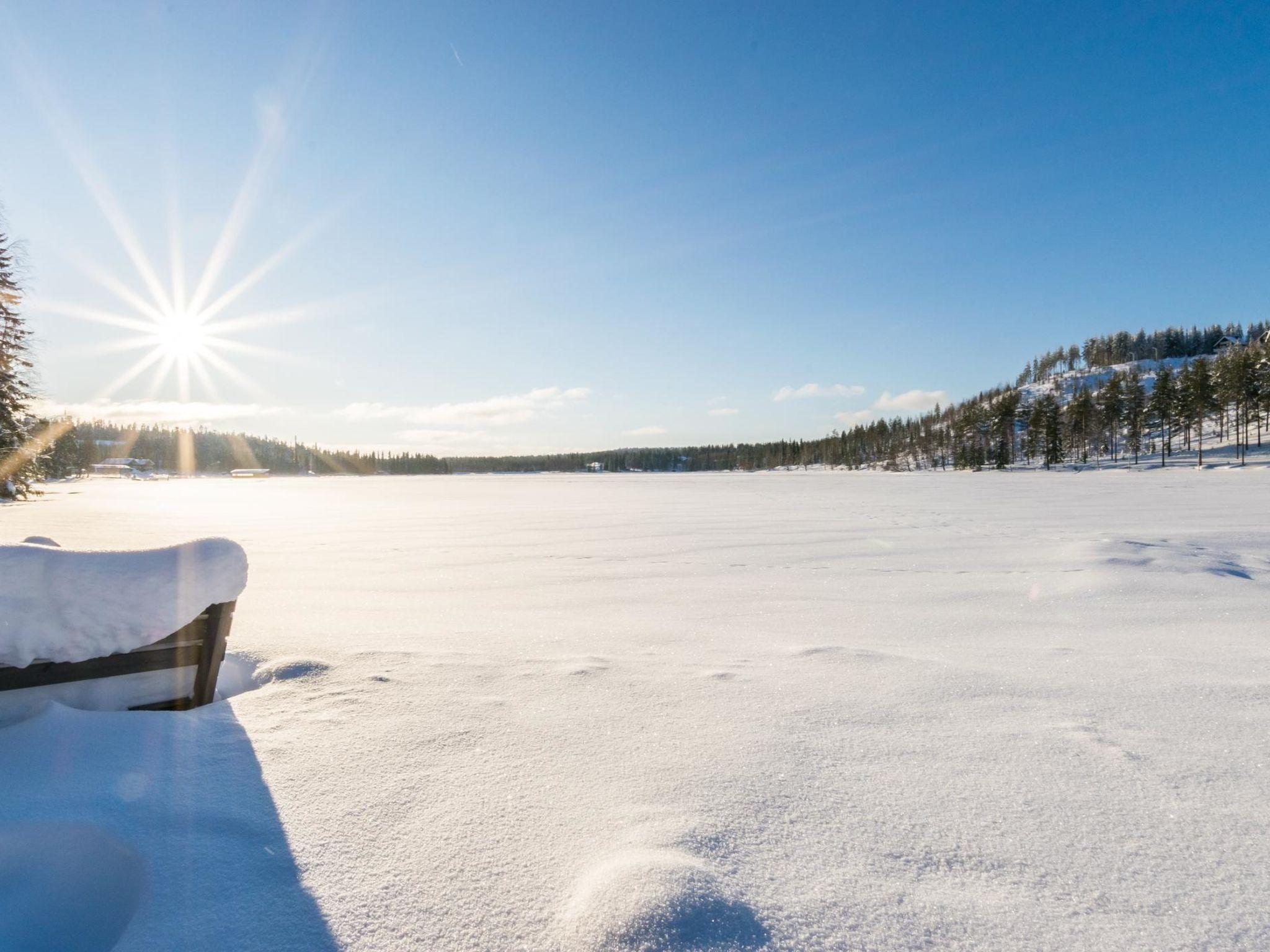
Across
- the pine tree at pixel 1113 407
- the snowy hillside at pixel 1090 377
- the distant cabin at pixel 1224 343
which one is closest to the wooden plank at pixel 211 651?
the pine tree at pixel 1113 407

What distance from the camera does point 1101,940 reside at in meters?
1.33

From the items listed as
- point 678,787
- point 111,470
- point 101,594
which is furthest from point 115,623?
point 111,470

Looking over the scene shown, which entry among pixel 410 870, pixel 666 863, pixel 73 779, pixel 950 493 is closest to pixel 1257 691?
pixel 666 863

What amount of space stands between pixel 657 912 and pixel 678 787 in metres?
0.63

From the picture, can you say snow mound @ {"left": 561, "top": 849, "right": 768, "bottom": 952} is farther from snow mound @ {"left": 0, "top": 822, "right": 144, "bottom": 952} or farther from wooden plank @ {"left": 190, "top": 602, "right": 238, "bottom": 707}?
wooden plank @ {"left": 190, "top": 602, "right": 238, "bottom": 707}

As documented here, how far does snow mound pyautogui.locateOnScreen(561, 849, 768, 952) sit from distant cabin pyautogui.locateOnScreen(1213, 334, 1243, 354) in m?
164

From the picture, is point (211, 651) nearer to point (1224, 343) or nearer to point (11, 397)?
point (11, 397)

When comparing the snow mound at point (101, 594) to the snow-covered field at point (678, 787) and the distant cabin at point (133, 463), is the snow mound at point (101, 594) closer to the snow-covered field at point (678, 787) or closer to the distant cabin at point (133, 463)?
the snow-covered field at point (678, 787)

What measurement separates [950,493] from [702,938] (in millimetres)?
24095

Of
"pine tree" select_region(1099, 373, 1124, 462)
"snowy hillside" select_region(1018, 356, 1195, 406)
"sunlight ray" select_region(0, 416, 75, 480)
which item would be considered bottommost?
"sunlight ray" select_region(0, 416, 75, 480)

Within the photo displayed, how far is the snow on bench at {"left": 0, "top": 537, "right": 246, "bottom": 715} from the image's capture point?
2037mm

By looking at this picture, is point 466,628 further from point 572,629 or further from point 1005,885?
point 1005,885

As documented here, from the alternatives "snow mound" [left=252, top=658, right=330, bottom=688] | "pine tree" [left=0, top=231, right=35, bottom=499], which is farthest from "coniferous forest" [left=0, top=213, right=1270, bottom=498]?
"snow mound" [left=252, top=658, right=330, bottom=688]

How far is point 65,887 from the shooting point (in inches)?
58.2
